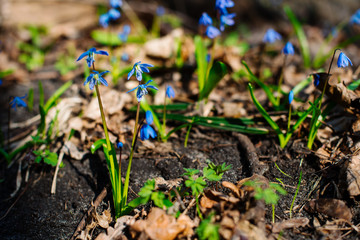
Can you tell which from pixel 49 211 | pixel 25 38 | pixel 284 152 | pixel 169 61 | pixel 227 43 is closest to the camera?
pixel 49 211

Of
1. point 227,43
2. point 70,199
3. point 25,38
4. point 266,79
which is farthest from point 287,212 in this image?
point 25,38

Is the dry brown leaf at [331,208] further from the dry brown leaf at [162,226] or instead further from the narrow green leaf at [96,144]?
the narrow green leaf at [96,144]

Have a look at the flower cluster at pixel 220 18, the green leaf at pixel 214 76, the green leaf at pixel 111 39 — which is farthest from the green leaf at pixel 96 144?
the green leaf at pixel 111 39

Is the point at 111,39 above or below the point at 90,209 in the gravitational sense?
above

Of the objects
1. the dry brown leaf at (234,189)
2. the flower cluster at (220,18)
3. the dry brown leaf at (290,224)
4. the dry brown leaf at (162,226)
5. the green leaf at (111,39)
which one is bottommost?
the dry brown leaf at (290,224)

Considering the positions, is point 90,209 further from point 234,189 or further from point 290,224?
point 290,224

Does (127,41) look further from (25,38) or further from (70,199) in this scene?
(70,199)

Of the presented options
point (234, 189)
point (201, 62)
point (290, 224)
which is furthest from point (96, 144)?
point (201, 62)
